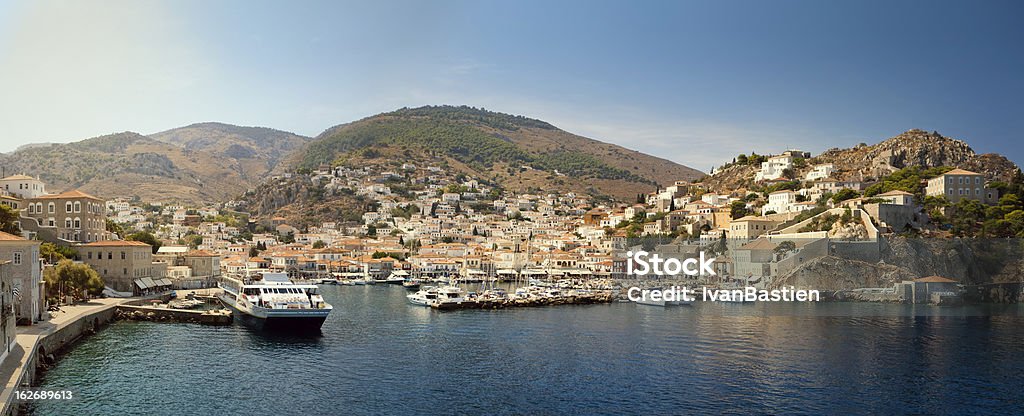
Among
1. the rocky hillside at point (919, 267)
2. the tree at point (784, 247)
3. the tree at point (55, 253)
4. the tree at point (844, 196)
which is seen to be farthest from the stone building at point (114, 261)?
the tree at point (844, 196)

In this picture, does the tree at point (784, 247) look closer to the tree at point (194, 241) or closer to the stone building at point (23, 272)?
the stone building at point (23, 272)

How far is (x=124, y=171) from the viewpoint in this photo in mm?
149500

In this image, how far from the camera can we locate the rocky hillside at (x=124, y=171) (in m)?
135

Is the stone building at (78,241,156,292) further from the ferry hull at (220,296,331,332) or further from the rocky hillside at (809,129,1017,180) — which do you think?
the rocky hillside at (809,129,1017,180)

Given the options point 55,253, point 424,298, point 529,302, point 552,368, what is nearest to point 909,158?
point 529,302

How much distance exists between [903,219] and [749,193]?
71.1 ft

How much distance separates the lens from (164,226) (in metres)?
94.2

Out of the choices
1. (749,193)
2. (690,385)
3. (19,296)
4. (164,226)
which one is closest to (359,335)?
(19,296)

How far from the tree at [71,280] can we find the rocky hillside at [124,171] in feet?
339

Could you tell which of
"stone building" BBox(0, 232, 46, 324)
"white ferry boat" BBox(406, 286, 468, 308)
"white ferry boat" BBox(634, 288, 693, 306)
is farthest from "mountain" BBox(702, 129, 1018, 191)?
"stone building" BBox(0, 232, 46, 324)

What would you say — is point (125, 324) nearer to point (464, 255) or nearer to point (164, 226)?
point (464, 255)

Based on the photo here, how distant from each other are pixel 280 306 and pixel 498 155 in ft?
449

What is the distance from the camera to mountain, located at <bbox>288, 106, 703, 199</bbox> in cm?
14112

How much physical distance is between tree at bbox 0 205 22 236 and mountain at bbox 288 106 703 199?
91.2m
